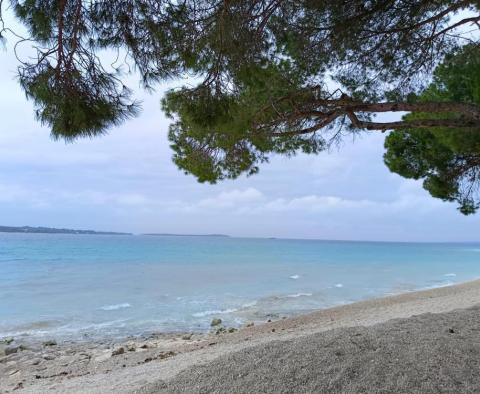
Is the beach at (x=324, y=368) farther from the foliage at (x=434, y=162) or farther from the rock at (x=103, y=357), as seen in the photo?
the foliage at (x=434, y=162)

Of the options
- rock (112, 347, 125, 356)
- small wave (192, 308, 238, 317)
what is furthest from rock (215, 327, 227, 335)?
rock (112, 347, 125, 356)

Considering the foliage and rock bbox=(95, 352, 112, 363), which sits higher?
the foliage

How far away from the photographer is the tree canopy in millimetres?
3459

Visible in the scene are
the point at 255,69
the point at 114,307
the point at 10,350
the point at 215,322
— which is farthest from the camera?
the point at 114,307

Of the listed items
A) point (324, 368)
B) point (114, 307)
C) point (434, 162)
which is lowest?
point (114, 307)

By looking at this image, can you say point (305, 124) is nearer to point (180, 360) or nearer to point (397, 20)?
point (397, 20)

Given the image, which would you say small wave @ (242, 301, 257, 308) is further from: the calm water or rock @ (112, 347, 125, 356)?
rock @ (112, 347, 125, 356)

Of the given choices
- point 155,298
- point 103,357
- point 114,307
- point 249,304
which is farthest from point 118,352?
point 155,298

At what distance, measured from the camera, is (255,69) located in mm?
4664

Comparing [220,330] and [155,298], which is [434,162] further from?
[155,298]

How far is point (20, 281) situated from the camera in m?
20.8

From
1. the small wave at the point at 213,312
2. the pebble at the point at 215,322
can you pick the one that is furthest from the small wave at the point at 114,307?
the pebble at the point at 215,322

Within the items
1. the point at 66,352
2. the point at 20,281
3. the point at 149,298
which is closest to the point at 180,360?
the point at 66,352

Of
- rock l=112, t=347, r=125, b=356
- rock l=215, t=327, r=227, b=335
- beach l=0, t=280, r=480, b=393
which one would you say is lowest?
rock l=215, t=327, r=227, b=335
